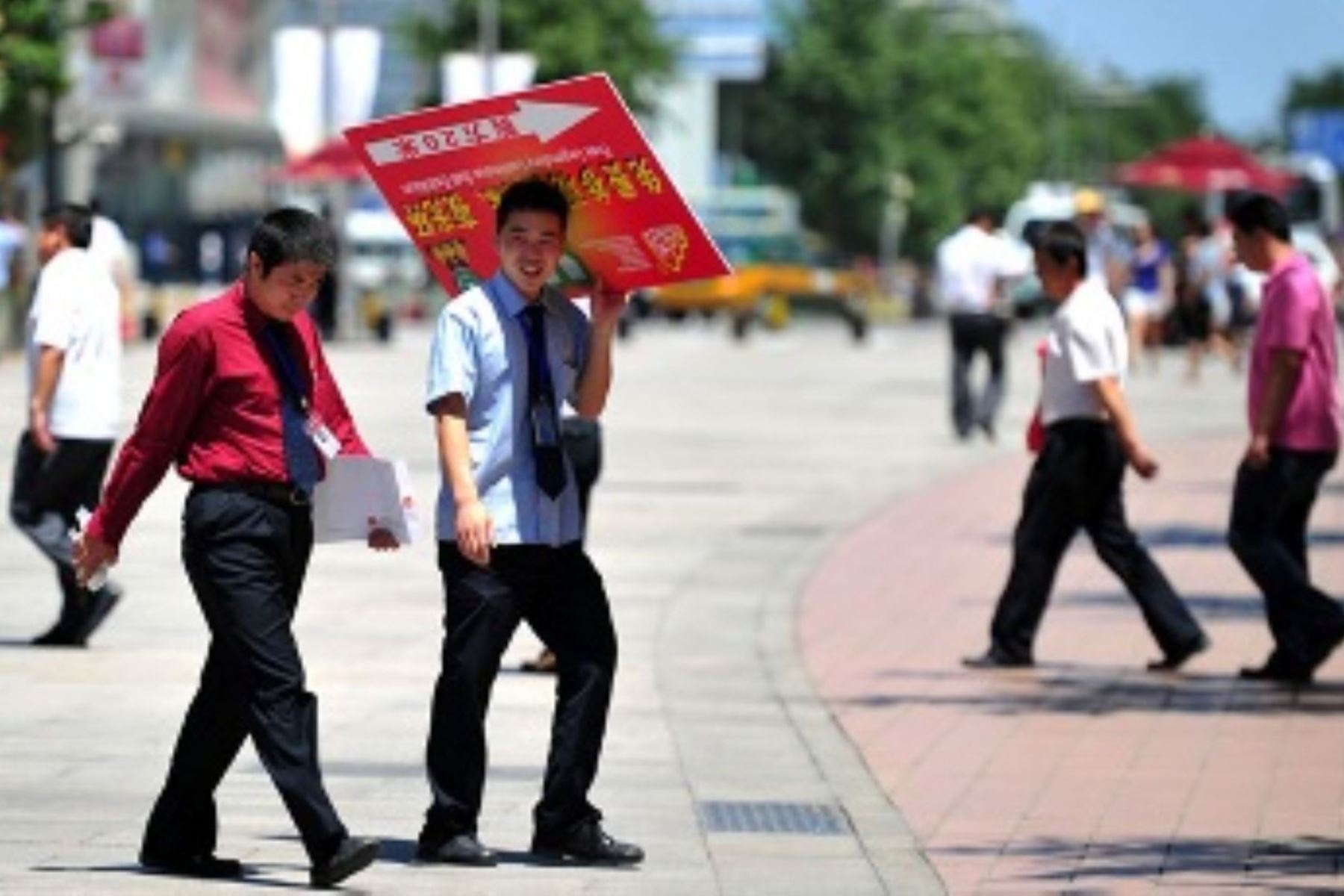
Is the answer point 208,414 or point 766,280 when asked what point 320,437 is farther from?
point 766,280

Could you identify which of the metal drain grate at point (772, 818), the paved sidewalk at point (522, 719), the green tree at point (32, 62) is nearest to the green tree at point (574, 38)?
the green tree at point (32, 62)

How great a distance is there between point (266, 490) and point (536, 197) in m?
0.92

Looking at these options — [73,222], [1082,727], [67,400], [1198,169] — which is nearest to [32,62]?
[67,400]

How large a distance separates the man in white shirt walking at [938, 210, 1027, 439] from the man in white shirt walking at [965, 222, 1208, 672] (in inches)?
621

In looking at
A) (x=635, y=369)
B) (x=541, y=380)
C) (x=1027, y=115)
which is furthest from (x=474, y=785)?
(x=1027, y=115)

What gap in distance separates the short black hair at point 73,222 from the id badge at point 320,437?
538cm

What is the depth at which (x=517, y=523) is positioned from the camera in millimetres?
10656

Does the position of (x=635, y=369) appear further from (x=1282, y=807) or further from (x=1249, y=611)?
(x=1282, y=807)

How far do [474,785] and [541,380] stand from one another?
97 centimetres

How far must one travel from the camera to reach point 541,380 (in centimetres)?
1074

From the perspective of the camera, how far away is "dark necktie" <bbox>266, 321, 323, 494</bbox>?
34.3ft

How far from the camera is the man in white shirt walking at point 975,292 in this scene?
32344 millimetres

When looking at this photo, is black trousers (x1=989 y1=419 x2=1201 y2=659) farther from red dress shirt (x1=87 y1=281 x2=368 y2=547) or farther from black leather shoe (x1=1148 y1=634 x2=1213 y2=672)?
red dress shirt (x1=87 y1=281 x2=368 y2=547)

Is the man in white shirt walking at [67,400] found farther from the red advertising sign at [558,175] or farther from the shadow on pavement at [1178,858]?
the shadow on pavement at [1178,858]
